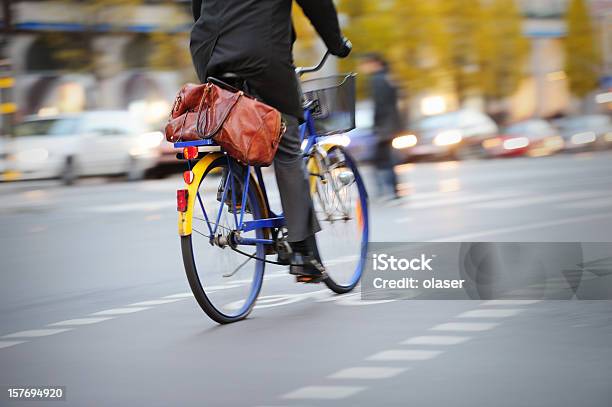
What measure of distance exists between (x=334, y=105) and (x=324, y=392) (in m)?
2.66

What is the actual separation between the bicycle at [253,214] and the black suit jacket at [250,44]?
0.37m

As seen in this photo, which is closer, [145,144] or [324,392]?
[324,392]

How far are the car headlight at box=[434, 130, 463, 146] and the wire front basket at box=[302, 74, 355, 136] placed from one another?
26.8 metres

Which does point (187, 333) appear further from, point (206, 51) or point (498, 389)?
point (498, 389)

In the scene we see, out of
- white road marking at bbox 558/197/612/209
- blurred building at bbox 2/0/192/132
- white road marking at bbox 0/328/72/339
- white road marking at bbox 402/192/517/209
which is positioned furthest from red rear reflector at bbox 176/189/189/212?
blurred building at bbox 2/0/192/132

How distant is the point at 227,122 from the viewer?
6.00m

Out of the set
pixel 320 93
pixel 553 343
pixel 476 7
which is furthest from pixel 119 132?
pixel 476 7

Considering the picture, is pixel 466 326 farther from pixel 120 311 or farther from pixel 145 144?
pixel 145 144

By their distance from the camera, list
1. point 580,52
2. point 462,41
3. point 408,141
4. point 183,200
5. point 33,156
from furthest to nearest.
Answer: point 580,52
point 462,41
point 408,141
point 33,156
point 183,200

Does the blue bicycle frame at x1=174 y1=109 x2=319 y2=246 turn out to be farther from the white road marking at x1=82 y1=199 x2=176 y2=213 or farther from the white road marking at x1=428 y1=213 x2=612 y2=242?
the white road marking at x1=82 y1=199 x2=176 y2=213

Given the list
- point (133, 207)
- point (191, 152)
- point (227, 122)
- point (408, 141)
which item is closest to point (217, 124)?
point (227, 122)

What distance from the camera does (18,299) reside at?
755 cm

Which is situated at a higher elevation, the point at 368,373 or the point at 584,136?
the point at 584,136

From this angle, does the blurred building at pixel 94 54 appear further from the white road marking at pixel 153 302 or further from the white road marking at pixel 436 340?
the white road marking at pixel 436 340
